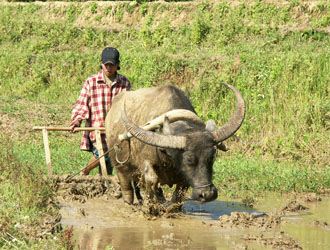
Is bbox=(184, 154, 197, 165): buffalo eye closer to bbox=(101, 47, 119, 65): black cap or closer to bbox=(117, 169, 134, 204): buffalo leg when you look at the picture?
bbox=(117, 169, 134, 204): buffalo leg

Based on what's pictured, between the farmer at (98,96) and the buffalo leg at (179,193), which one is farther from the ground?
the farmer at (98,96)

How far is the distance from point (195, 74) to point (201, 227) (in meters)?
7.26

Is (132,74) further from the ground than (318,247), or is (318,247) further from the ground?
(132,74)

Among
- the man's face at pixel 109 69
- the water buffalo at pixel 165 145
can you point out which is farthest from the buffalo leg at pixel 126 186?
the man's face at pixel 109 69

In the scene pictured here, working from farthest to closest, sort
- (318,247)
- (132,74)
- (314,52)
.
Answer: (132,74) → (314,52) → (318,247)

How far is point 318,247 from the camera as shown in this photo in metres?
5.35

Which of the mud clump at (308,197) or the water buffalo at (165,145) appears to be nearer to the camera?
the water buffalo at (165,145)

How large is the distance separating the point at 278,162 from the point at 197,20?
6921 millimetres

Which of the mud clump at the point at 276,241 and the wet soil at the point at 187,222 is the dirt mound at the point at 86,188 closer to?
the wet soil at the point at 187,222

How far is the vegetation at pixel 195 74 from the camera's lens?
857 centimetres

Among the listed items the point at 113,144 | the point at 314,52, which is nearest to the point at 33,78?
the point at 314,52

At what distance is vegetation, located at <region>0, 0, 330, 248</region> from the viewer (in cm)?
857

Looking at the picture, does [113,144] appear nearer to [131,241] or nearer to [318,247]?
[131,241]

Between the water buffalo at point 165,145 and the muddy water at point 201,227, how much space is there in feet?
1.14
